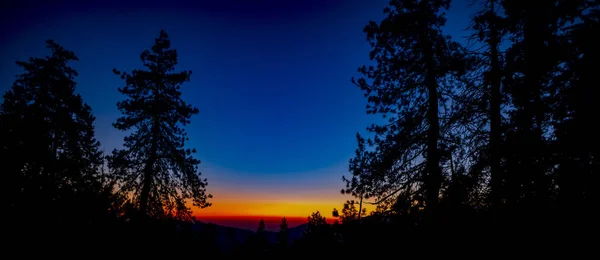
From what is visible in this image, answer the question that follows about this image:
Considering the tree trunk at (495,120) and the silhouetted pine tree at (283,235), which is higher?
the tree trunk at (495,120)

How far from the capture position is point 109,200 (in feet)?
17.4

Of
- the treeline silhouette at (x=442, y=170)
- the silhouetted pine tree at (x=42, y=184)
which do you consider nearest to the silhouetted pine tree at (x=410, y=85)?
the treeline silhouette at (x=442, y=170)

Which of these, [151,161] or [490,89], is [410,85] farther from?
[151,161]

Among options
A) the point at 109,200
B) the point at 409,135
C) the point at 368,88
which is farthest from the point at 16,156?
the point at 409,135

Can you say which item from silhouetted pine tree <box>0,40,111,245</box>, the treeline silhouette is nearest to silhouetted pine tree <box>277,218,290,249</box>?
the treeline silhouette

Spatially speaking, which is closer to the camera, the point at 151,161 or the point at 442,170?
the point at 442,170

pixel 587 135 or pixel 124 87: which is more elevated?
pixel 124 87

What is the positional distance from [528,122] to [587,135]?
44.1 inches

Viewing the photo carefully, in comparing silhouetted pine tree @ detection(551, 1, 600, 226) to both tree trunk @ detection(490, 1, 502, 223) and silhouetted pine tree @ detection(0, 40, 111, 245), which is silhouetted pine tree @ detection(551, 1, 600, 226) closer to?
tree trunk @ detection(490, 1, 502, 223)

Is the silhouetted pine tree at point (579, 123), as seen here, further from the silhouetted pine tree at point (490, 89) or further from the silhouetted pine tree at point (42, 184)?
the silhouetted pine tree at point (42, 184)

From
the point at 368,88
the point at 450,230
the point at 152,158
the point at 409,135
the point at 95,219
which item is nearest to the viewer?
the point at 450,230

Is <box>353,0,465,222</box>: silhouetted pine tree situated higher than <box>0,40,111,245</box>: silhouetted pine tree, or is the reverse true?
<box>353,0,465,222</box>: silhouetted pine tree

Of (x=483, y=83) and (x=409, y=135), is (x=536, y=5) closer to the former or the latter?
(x=483, y=83)

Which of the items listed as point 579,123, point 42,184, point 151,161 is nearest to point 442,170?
point 579,123
